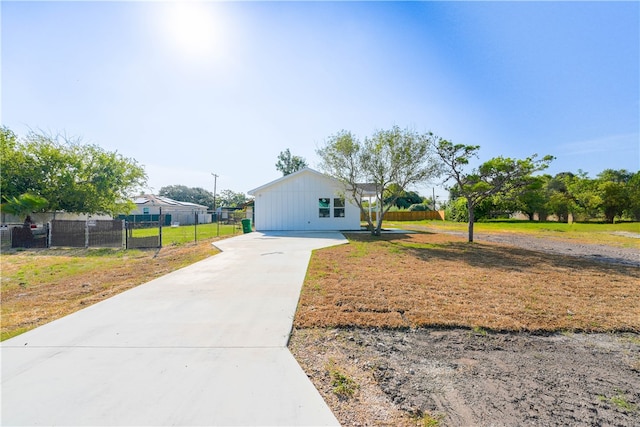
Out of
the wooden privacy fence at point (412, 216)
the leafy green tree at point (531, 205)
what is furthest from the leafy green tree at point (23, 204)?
the leafy green tree at point (531, 205)

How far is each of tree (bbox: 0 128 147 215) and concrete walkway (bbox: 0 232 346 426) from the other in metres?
14.1

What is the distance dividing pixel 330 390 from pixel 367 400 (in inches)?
11.8

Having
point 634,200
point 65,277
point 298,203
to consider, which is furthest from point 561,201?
point 65,277

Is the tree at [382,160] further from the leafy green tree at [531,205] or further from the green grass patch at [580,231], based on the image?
the leafy green tree at [531,205]

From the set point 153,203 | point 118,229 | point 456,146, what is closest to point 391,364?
point 456,146

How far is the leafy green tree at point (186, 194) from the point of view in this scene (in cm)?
6612

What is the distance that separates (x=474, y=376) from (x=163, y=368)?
2.80m

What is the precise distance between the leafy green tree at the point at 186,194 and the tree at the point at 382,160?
5794 centimetres

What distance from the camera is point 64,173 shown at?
47.6ft

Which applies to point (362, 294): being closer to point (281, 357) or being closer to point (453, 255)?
point (281, 357)

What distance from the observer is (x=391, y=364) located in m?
2.72

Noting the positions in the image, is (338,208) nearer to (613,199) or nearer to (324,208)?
(324,208)

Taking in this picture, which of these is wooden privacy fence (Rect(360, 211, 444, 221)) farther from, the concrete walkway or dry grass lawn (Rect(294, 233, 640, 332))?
the concrete walkway

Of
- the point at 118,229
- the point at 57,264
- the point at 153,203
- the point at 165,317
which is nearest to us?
the point at 165,317
